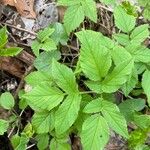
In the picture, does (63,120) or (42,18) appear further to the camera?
(42,18)

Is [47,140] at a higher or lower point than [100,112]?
lower

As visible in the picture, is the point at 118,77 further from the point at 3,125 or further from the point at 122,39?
the point at 3,125

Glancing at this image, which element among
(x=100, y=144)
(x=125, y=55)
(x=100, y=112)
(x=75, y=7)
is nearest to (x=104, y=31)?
(x=75, y=7)

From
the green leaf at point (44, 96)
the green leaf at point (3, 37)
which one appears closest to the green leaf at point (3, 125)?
the green leaf at point (44, 96)

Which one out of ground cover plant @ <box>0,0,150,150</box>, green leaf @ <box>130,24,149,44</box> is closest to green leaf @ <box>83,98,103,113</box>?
ground cover plant @ <box>0,0,150,150</box>

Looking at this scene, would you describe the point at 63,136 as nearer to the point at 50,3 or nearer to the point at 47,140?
the point at 47,140

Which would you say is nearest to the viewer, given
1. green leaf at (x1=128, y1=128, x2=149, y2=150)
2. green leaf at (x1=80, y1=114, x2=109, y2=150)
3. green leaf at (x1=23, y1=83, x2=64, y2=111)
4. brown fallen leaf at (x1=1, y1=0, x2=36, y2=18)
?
green leaf at (x1=80, y1=114, x2=109, y2=150)

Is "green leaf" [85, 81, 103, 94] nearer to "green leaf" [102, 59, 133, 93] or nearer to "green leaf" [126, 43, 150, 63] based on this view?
"green leaf" [102, 59, 133, 93]

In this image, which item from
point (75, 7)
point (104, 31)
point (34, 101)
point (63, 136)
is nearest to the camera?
point (34, 101)
